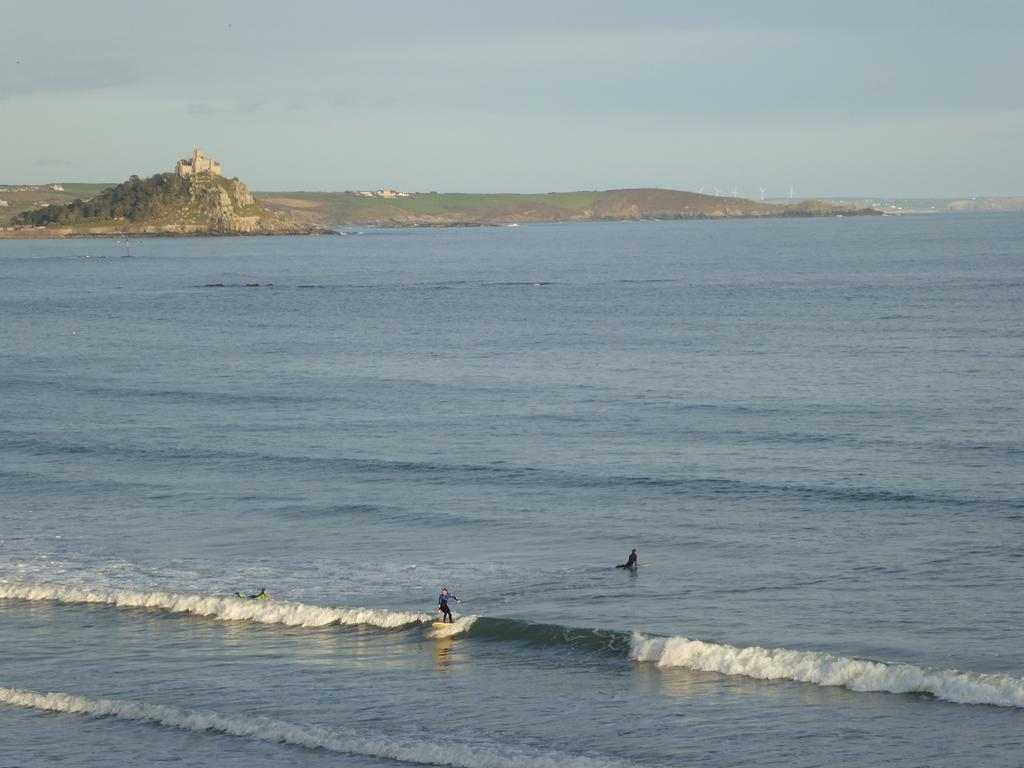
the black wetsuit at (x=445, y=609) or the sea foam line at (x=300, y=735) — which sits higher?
the black wetsuit at (x=445, y=609)

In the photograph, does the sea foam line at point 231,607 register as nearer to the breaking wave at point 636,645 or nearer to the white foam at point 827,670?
the breaking wave at point 636,645

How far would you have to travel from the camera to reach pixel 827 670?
3222 centimetres

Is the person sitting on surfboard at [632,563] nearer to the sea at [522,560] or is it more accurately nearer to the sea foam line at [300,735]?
the sea at [522,560]

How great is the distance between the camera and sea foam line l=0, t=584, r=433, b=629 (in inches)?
1485

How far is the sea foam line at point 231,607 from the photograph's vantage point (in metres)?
37.7

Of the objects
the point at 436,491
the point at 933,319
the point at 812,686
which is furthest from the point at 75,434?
the point at 933,319

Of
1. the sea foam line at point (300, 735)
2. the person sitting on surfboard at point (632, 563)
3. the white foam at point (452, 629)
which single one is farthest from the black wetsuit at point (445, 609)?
the sea foam line at point (300, 735)

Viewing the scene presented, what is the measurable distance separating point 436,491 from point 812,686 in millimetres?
23129

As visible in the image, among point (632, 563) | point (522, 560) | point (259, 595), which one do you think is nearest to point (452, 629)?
point (259, 595)

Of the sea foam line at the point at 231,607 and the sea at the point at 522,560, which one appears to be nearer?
the sea at the point at 522,560

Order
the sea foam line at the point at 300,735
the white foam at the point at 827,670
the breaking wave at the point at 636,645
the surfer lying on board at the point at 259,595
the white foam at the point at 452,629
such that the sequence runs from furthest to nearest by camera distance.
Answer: the surfer lying on board at the point at 259,595 < the white foam at the point at 452,629 < the breaking wave at the point at 636,645 < the white foam at the point at 827,670 < the sea foam line at the point at 300,735

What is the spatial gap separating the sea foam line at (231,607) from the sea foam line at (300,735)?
7.26 meters

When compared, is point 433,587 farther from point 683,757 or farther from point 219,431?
point 219,431

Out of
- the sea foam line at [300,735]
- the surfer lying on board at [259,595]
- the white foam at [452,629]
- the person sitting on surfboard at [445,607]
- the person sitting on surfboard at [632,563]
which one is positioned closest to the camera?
the sea foam line at [300,735]
